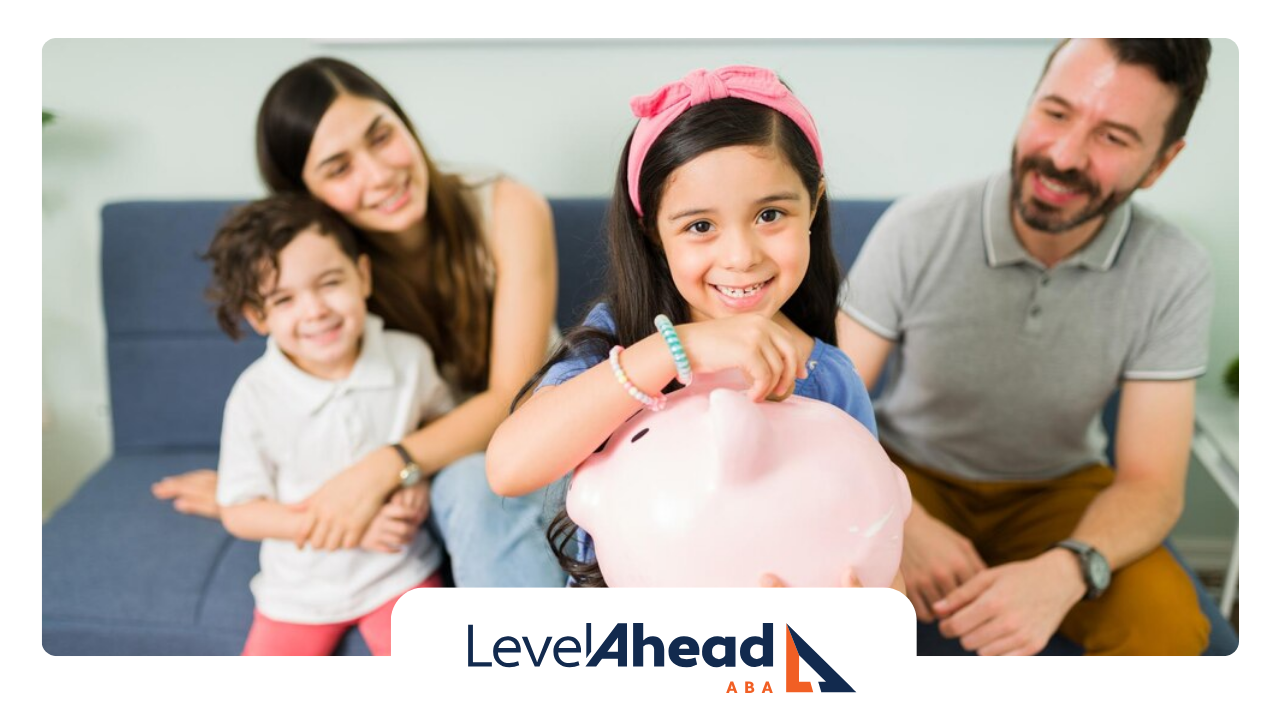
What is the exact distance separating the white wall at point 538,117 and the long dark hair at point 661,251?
162mm

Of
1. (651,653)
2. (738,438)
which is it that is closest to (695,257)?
(738,438)

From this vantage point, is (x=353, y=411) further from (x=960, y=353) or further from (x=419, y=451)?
(x=960, y=353)

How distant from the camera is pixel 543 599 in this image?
2.44ft

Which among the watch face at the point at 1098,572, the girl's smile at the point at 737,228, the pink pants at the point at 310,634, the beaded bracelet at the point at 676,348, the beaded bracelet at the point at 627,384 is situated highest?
the girl's smile at the point at 737,228

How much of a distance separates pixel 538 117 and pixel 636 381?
430mm

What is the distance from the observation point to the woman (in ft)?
2.96

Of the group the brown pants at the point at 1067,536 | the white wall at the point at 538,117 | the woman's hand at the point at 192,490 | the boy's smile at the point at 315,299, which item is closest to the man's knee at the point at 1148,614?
the brown pants at the point at 1067,536

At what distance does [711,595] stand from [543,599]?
14 cm

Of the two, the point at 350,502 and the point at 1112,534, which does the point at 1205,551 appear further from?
the point at 350,502

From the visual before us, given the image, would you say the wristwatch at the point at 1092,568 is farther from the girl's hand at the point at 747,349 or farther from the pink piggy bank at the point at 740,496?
the girl's hand at the point at 747,349

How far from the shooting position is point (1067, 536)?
103 cm

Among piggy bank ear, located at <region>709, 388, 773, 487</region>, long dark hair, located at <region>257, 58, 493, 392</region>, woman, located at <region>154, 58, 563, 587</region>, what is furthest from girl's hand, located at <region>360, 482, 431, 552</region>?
piggy bank ear, located at <region>709, 388, 773, 487</region>

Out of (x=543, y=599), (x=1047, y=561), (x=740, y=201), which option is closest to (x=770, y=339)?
(x=740, y=201)

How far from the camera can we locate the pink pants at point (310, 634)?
98 centimetres
